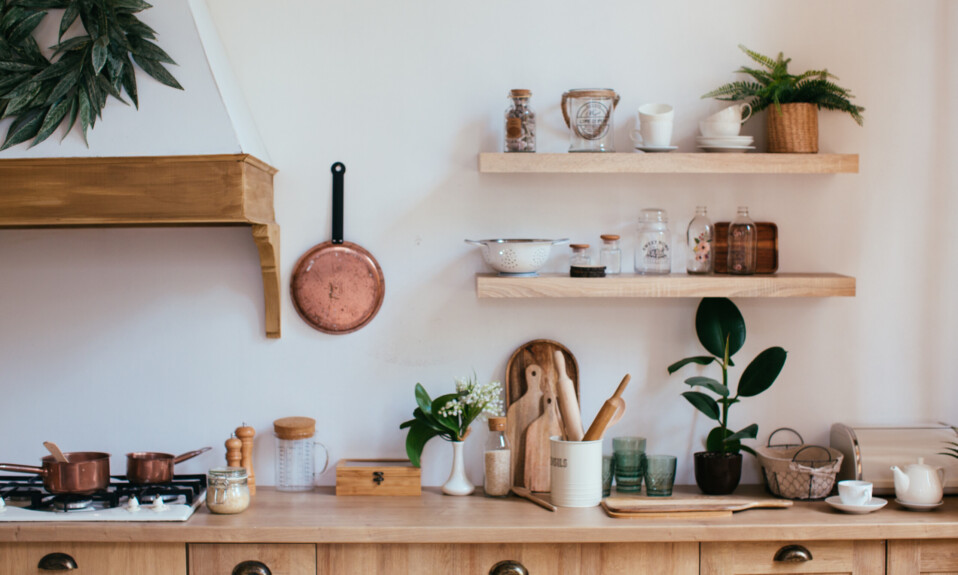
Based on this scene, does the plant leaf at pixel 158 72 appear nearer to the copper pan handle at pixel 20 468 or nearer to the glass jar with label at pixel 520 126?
the glass jar with label at pixel 520 126

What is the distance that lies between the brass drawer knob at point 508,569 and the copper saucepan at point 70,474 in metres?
1.09

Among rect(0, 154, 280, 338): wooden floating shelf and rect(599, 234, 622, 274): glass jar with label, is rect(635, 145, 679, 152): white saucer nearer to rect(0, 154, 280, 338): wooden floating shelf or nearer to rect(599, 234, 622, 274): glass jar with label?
rect(599, 234, 622, 274): glass jar with label

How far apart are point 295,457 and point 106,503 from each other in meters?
0.52

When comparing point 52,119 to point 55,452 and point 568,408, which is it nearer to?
point 55,452

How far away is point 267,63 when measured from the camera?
258cm

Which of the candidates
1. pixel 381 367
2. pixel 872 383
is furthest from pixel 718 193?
pixel 381 367

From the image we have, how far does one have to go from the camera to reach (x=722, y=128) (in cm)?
244

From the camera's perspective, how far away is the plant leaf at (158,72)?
7.23 feet

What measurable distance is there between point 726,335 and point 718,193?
1.42ft

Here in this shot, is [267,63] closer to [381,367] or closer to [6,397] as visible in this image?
[381,367]

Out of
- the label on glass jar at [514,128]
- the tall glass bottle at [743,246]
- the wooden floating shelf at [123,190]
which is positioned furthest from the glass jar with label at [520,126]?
the wooden floating shelf at [123,190]

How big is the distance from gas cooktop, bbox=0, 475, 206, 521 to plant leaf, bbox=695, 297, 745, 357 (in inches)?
60.0

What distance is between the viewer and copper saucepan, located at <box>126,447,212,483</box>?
2391 millimetres

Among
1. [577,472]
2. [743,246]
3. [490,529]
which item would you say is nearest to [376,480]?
[490,529]
